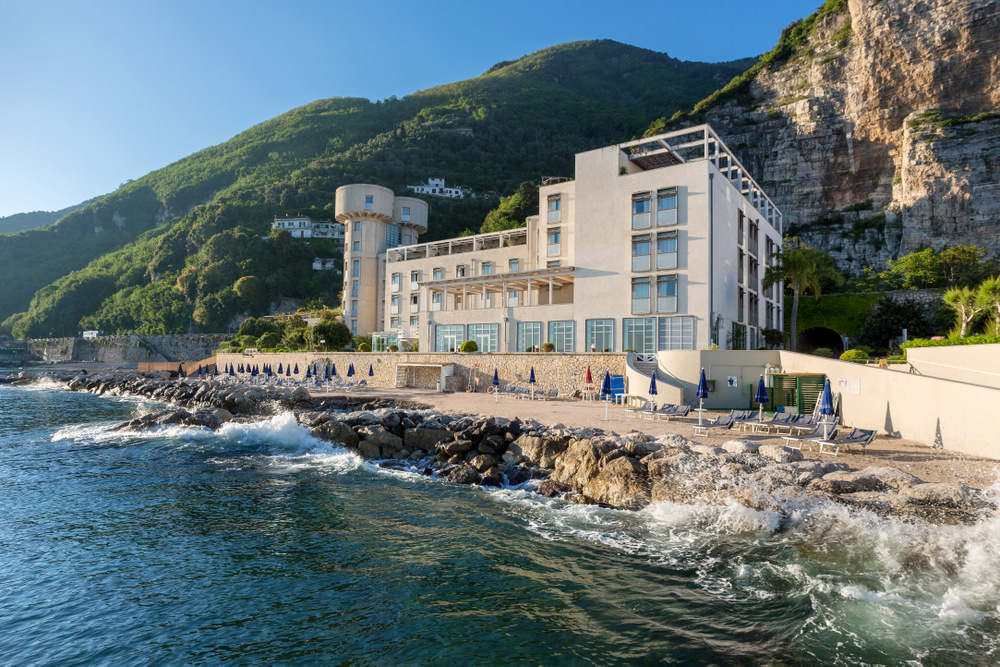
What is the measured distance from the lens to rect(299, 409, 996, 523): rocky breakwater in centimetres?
945

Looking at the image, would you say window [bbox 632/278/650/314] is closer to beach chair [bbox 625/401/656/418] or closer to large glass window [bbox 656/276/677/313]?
large glass window [bbox 656/276/677/313]

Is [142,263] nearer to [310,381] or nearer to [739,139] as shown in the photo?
[310,381]

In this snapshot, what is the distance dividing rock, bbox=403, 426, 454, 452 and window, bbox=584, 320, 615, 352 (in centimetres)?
1437

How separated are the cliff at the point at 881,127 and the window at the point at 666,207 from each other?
5012cm

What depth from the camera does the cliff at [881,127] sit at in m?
58.5

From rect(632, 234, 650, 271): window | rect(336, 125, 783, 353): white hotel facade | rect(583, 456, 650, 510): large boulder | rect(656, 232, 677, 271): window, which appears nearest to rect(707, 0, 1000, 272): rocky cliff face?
rect(336, 125, 783, 353): white hotel facade

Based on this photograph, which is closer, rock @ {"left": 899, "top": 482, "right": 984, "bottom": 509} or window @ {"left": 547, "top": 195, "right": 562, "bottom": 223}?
rock @ {"left": 899, "top": 482, "right": 984, "bottom": 509}

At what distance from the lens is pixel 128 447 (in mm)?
19453

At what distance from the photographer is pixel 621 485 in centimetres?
1189

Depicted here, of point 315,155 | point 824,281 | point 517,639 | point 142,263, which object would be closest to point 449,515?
point 517,639

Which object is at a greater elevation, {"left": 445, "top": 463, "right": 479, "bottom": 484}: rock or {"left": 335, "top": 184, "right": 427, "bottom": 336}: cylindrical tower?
{"left": 335, "top": 184, "right": 427, "bottom": 336}: cylindrical tower

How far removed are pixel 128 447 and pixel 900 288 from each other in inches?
2289

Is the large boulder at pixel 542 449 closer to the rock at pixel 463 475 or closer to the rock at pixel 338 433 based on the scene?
the rock at pixel 463 475

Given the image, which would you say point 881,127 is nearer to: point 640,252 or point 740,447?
point 640,252
